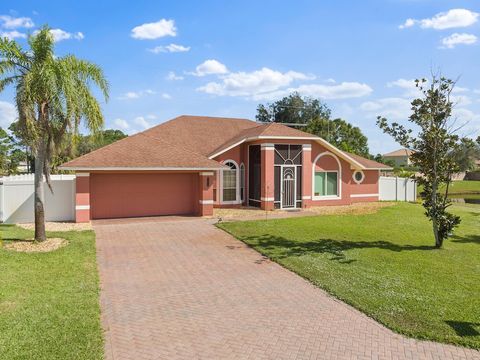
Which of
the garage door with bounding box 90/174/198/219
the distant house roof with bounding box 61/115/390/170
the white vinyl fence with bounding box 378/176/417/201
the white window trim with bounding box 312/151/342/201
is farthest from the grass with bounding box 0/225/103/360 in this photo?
the white vinyl fence with bounding box 378/176/417/201

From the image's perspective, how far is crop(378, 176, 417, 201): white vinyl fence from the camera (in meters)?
30.2

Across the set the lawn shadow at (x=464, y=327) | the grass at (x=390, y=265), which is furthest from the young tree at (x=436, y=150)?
the lawn shadow at (x=464, y=327)

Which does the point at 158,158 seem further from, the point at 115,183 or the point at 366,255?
the point at 366,255

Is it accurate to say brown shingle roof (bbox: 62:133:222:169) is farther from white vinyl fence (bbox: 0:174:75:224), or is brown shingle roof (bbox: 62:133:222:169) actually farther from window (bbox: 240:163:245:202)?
window (bbox: 240:163:245:202)

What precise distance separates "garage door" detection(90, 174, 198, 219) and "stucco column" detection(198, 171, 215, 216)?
939mm

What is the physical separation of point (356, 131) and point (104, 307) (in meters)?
41.7

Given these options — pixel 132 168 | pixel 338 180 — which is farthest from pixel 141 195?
pixel 338 180

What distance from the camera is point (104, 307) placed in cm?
805

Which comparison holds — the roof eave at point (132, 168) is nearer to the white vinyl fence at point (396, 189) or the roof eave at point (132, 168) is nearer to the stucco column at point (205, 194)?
the stucco column at point (205, 194)

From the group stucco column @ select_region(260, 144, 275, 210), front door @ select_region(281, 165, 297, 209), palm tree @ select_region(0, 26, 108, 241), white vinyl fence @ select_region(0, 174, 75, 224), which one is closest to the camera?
palm tree @ select_region(0, 26, 108, 241)

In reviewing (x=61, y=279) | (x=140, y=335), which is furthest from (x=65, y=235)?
(x=140, y=335)

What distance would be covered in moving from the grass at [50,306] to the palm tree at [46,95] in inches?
118

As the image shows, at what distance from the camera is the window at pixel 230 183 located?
24234 mm

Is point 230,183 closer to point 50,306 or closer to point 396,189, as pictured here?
point 396,189
